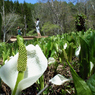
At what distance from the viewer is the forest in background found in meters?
12.3

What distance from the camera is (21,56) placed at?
1.22ft

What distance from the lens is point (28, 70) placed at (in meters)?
0.41

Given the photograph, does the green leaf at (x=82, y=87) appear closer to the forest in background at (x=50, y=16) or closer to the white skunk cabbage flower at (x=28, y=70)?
the white skunk cabbage flower at (x=28, y=70)

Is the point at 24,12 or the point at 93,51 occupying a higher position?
the point at 24,12

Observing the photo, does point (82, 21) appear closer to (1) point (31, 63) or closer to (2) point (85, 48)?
(2) point (85, 48)

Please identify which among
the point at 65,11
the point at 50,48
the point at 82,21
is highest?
the point at 65,11

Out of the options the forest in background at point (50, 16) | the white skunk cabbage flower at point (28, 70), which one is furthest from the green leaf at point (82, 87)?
the forest in background at point (50, 16)

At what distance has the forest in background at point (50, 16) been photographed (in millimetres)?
12345

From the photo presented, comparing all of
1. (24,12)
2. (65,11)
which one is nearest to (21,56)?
(65,11)

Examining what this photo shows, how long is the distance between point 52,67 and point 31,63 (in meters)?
0.57

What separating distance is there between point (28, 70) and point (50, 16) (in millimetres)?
25585

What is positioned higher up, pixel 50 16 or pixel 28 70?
pixel 50 16

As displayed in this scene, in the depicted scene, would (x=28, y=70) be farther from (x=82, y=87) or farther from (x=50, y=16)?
(x=50, y=16)

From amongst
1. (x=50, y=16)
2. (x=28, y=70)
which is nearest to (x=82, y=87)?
(x=28, y=70)
